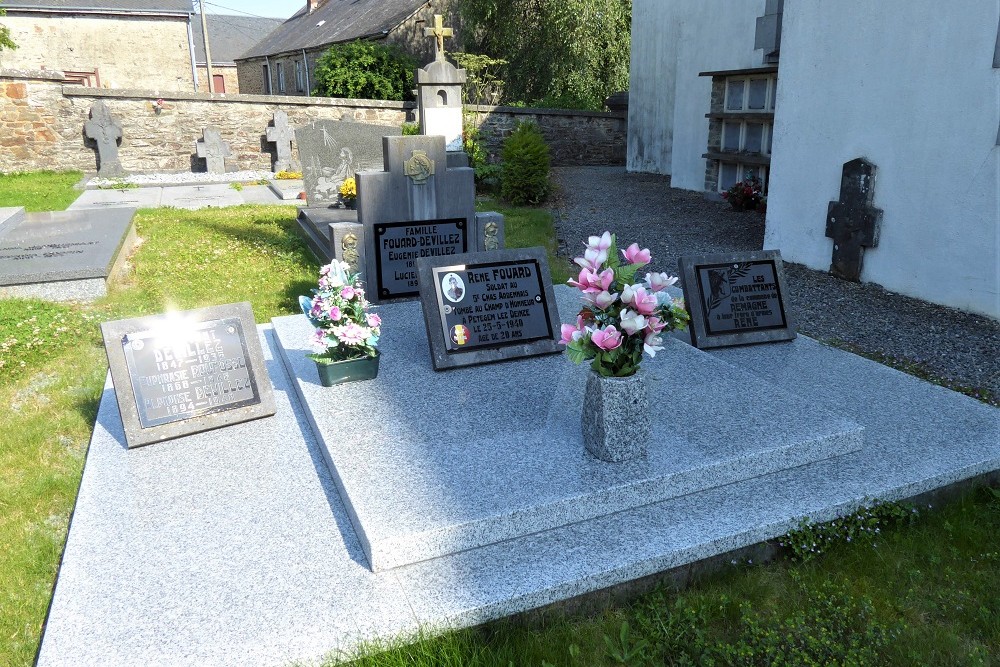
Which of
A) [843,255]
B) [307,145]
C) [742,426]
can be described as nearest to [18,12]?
[307,145]

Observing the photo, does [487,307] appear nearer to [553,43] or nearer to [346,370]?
[346,370]

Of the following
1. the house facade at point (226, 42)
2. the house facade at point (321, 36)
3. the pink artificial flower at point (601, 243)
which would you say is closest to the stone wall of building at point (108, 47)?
the house facade at point (321, 36)

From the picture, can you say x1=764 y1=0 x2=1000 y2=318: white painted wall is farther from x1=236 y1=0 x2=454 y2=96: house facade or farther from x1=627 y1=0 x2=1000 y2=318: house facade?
x1=236 y1=0 x2=454 y2=96: house facade

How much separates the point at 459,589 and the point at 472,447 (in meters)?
0.92

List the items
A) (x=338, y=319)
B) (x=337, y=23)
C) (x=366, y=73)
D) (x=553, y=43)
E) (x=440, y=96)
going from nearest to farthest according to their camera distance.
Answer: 1. (x=338, y=319)
2. (x=440, y=96)
3. (x=366, y=73)
4. (x=553, y=43)
5. (x=337, y=23)

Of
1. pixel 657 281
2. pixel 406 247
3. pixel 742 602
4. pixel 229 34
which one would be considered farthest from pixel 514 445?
pixel 229 34

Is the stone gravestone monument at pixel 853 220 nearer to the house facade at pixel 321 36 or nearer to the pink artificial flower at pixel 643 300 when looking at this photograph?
the pink artificial flower at pixel 643 300

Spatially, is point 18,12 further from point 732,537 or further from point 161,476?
point 732,537

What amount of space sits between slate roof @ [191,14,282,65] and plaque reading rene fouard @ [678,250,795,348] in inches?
1632

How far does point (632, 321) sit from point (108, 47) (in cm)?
2967

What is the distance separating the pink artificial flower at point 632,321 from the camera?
3.08m

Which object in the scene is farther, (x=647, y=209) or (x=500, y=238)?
(x=647, y=209)

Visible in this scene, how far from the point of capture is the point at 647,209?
1334cm

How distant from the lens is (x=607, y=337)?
3129 mm
